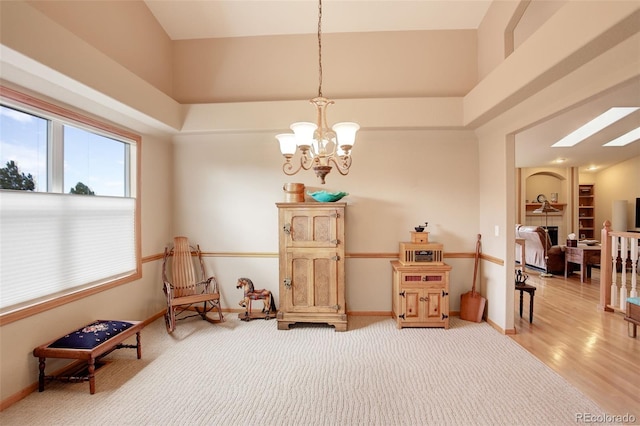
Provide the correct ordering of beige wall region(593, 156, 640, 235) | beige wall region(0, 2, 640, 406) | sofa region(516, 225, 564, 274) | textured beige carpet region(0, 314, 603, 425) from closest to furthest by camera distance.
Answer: textured beige carpet region(0, 314, 603, 425)
beige wall region(0, 2, 640, 406)
sofa region(516, 225, 564, 274)
beige wall region(593, 156, 640, 235)

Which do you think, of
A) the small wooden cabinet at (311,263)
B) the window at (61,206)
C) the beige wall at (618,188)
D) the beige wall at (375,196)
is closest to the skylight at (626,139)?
the beige wall at (618,188)

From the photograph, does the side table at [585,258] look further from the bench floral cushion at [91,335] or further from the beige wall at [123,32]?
the beige wall at [123,32]

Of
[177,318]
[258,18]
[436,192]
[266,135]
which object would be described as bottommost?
[177,318]

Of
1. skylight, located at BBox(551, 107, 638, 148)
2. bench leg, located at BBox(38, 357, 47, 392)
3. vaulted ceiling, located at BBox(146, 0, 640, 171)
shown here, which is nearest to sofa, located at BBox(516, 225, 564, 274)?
skylight, located at BBox(551, 107, 638, 148)

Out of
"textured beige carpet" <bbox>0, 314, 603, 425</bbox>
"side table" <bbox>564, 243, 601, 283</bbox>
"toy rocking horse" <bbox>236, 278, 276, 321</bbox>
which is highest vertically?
"side table" <bbox>564, 243, 601, 283</bbox>

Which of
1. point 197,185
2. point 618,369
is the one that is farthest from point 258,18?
point 618,369

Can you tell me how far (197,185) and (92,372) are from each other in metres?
2.51

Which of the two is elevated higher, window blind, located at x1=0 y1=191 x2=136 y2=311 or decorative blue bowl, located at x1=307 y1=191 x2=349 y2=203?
decorative blue bowl, located at x1=307 y1=191 x2=349 y2=203

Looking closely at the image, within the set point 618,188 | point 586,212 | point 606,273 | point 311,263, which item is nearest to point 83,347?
point 311,263

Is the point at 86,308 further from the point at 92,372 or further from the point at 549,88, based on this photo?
the point at 549,88

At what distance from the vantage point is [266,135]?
4.15m

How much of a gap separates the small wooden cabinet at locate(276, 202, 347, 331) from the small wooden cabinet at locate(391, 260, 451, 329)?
2.36ft

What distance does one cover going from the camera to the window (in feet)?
7.74

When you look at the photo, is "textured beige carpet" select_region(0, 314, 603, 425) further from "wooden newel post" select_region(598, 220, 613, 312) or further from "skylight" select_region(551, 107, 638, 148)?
"skylight" select_region(551, 107, 638, 148)
